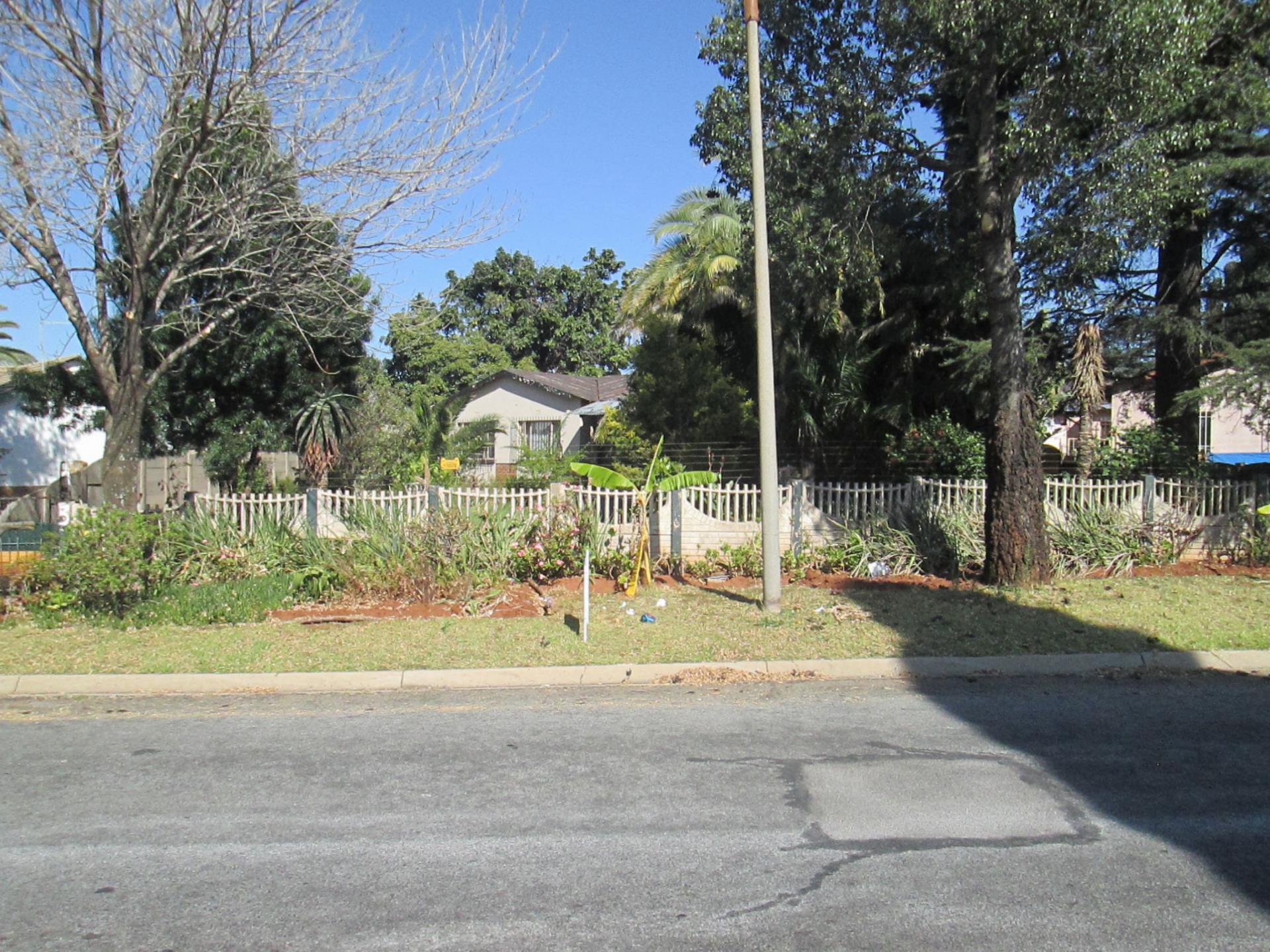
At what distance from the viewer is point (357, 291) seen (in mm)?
14445

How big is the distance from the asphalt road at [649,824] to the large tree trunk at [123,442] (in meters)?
4.98

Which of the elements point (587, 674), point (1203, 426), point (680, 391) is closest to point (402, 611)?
point (587, 674)

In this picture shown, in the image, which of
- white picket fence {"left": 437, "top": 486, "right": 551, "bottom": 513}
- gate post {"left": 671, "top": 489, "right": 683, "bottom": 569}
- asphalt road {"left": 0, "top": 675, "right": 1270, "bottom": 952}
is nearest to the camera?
asphalt road {"left": 0, "top": 675, "right": 1270, "bottom": 952}

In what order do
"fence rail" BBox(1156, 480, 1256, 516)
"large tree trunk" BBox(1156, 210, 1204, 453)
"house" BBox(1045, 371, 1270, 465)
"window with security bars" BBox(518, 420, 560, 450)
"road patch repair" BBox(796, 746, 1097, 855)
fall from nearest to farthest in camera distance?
"road patch repair" BBox(796, 746, 1097, 855)
"fence rail" BBox(1156, 480, 1256, 516)
"large tree trunk" BBox(1156, 210, 1204, 453)
"house" BBox(1045, 371, 1270, 465)
"window with security bars" BBox(518, 420, 560, 450)

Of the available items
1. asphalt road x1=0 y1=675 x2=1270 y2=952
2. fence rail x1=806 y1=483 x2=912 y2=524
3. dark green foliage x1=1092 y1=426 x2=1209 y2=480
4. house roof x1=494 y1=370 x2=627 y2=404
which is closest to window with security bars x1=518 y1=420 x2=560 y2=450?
house roof x1=494 y1=370 x2=627 y2=404

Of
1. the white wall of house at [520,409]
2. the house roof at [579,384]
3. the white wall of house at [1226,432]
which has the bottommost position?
the white wall of house at [1226,432]

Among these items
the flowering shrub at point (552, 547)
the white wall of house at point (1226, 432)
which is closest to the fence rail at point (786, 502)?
the flowering shrub at point (552, 547)

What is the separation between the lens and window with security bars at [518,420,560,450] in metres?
36.7

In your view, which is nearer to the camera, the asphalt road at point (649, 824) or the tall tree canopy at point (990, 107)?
the asphalt road at point (649, 824)

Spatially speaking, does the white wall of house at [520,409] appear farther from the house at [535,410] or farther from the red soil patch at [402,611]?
the red soil patch at [402,611]

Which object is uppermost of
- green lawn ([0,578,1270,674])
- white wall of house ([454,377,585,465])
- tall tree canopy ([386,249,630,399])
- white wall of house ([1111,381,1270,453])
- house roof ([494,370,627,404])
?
tall tree canopy ([386,249,630,399])

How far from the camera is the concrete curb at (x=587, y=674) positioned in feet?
29.7

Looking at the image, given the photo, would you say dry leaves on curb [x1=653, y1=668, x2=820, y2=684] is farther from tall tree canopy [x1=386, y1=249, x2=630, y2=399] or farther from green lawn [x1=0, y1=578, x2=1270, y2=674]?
tall tree canopy [x1=386, y1=249, x2=630, y2=399]

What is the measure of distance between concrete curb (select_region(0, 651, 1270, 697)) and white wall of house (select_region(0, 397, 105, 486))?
24.2m
